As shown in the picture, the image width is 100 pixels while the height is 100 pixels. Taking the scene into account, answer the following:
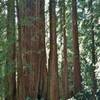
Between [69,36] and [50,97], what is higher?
[69,36]

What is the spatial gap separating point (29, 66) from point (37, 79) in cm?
65

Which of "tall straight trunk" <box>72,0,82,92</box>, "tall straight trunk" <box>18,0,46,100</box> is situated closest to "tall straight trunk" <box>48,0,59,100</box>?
"tall straight trunk" <box>18,0,46,100</box>

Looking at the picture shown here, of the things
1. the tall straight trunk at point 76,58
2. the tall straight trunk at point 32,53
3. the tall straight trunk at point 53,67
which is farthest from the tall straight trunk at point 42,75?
the tall straight trunk at point 76,58

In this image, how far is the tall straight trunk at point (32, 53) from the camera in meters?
11.8

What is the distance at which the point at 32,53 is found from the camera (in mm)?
12062

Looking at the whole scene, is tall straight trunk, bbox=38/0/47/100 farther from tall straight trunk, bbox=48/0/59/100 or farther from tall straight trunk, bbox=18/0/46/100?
tall straight trunk, bbox=48/0/59/100

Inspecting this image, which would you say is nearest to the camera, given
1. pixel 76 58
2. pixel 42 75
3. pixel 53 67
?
pixel 53 67

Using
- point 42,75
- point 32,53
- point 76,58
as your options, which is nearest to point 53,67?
point 42,75

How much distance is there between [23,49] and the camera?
12039mm

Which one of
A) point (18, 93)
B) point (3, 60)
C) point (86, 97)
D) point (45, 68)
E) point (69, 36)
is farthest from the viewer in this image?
point (69, 36)

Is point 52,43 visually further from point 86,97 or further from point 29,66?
point 86,97

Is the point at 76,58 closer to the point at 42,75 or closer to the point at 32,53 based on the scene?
the point at 42,75

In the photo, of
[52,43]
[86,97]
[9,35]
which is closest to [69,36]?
[86,97]

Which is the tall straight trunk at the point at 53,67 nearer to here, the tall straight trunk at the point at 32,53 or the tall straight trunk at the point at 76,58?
the tall straight trunk at the point at 32,53
